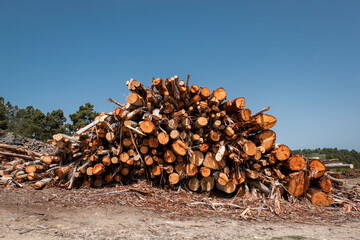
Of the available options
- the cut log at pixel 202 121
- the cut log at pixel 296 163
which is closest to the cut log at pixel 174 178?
the cut log at pixel 202 121

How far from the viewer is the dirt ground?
10.9 ft

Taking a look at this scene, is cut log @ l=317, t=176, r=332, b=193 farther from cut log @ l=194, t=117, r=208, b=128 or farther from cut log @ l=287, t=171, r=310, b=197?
cut log @ l=194, t=117, r=208, b=128

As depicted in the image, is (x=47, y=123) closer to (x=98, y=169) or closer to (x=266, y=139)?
(x=98, y=169)

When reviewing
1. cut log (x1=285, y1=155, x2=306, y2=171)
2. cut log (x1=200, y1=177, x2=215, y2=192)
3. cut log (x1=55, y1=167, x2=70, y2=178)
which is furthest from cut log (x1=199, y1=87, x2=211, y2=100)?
cut log (x1=55, y1=167, x2=70, y2=178)

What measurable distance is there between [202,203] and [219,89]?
286cm

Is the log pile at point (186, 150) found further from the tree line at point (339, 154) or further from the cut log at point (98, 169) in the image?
the tree line at point (339, 154)

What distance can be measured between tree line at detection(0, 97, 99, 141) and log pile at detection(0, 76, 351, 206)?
21877 millimetres

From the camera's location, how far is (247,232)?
3.57 m

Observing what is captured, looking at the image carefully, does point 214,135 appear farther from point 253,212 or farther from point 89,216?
point 89,216

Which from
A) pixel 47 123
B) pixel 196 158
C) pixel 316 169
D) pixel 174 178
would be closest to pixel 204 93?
pixel 196 158

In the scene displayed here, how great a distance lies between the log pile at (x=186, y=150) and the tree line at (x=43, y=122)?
21.9m

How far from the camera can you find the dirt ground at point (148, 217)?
10.9ft

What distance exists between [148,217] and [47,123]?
92.5 feet

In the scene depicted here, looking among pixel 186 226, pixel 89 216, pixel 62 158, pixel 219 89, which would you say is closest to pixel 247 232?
pixel 186 226
